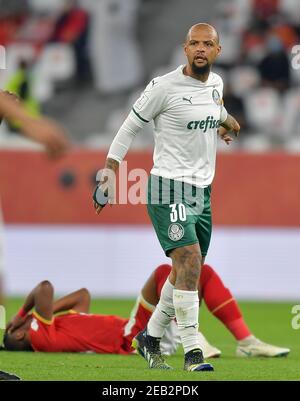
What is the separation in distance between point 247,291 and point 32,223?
2.95 metres

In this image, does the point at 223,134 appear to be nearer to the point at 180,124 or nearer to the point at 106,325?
the point at 180,124

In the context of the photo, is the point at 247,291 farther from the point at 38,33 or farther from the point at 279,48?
the point at 38,33

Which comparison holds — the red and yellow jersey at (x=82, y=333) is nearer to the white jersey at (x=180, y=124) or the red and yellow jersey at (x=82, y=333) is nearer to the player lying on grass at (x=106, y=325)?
the player lying on grass at (x=106, y=325)

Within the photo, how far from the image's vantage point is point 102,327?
9.34 meters

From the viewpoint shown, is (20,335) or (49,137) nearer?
(49,137)

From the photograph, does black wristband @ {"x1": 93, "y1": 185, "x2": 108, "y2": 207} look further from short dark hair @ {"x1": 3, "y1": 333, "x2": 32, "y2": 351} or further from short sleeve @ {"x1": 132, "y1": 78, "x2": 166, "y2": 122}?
short dark hair @ {"x1": 3, "y1": 333, "x2": 32, "y2": 351}

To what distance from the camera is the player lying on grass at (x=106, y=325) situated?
9117mm

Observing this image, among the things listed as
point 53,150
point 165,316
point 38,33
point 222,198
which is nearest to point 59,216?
point 222,198


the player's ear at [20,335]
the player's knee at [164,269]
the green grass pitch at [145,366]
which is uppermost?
the player's knee at [164,269]

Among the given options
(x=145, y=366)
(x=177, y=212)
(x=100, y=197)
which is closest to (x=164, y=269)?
(x=145, y=366)

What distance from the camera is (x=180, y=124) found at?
8109mm

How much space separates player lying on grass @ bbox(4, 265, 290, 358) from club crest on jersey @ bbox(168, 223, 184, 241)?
1.06 m

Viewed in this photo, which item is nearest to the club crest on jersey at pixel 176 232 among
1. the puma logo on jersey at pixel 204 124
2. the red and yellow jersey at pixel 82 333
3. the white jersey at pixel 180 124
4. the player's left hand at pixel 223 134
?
the white jersey at pixel 180 124

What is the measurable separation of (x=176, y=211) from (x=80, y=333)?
1857mm
